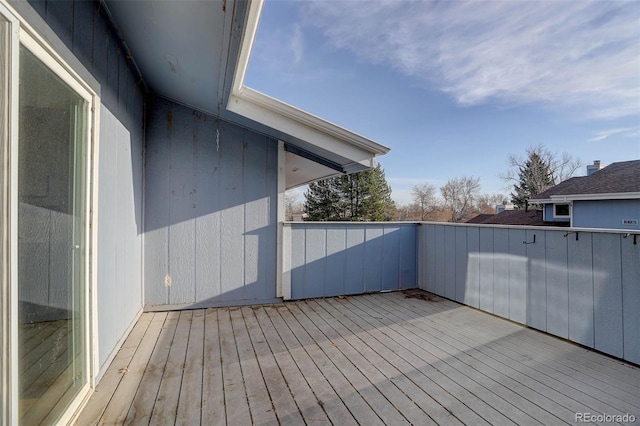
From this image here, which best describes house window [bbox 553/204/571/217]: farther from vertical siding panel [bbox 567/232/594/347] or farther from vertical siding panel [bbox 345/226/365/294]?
vertical siding panel [bbox 345/226/365/294]

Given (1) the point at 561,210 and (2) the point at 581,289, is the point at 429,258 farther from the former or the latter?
(1) the point at 561,210

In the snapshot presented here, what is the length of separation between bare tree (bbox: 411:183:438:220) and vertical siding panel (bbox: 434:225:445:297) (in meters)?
16.3

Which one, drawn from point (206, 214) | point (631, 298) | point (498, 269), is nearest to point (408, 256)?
point (498, 269)

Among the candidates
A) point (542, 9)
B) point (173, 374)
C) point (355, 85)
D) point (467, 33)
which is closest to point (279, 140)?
point (173, 374)

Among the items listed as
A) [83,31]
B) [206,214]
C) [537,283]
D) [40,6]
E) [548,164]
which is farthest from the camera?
[548,164]

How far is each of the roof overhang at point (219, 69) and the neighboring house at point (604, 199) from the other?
6742 millimetres

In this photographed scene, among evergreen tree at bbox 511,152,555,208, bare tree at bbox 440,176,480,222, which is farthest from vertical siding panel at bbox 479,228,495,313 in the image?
bare tree at bbox 440,176,480,222

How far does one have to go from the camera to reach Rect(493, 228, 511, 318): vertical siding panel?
10.1 feet

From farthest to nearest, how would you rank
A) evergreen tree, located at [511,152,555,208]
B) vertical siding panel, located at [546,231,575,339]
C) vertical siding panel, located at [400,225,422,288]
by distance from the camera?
evergreen tree, located at [511,152,555,208] → vertical siding panel, located at [400,225,422,288] → vertical siding panel, located at [546,231,575,339]

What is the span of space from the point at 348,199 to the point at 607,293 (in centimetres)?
1508

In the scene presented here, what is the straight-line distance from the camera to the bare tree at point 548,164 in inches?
478

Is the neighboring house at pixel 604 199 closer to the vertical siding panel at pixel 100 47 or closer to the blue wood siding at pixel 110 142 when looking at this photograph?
the blue wood siding at pixel 110 142

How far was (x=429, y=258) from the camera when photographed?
414cm

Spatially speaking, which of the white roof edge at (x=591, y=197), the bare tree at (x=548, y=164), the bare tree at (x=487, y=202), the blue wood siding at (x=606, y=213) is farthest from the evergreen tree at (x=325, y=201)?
the blue wood siding at (x=606, y=213)
